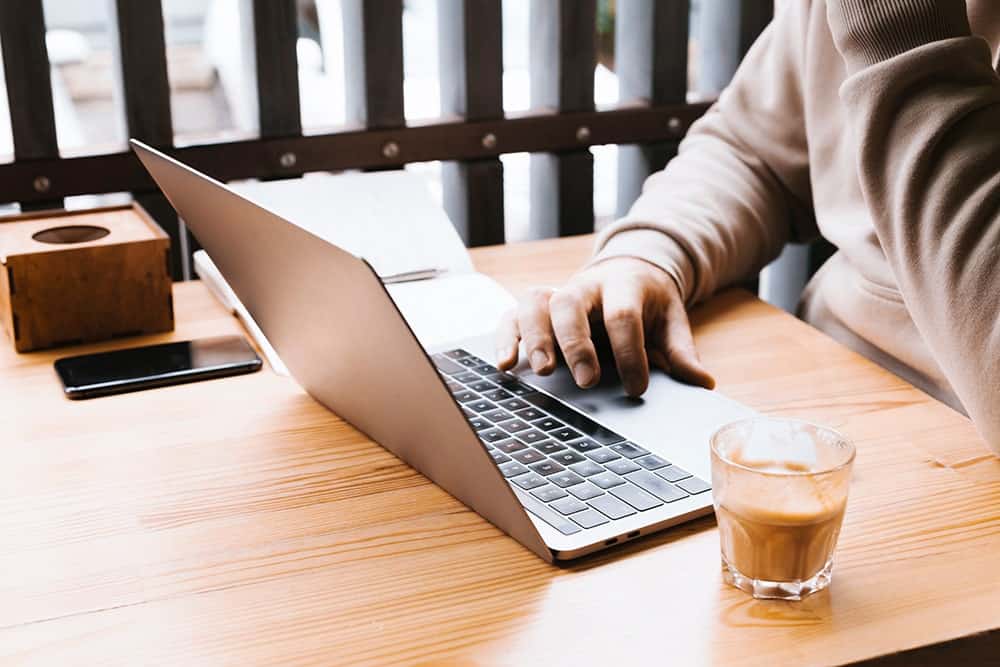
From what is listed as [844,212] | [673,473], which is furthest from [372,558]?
[844,212]

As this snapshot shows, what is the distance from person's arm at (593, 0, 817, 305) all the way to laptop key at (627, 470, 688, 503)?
0.42m

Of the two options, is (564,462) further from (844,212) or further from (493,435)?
(844,212)

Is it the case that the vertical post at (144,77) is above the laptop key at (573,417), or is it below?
above

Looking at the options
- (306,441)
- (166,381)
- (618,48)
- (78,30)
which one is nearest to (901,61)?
(306,441)

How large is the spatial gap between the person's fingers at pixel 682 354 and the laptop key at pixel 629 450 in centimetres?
15

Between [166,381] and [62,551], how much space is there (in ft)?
0.95

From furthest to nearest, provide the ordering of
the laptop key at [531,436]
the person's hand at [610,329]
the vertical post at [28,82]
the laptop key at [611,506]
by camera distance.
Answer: the vertical post at [28,82] → the person's hand at [610,329] → the laptop key at [531,436] → the laptop key at [611,506]

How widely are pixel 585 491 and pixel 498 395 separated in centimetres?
19

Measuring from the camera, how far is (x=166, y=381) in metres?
1.00

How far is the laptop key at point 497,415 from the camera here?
88 cm

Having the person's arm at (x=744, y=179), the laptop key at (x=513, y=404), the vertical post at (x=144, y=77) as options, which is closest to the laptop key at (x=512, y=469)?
the laptop key at (x=513, y=404)

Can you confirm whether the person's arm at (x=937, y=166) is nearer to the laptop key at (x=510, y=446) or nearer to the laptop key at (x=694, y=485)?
the laptop key at (x=694, y=485)

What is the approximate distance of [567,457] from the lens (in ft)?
2.66

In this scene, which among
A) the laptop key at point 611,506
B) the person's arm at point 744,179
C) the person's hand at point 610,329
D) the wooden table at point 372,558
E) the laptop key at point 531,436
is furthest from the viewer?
the person's arm at point 744,179
